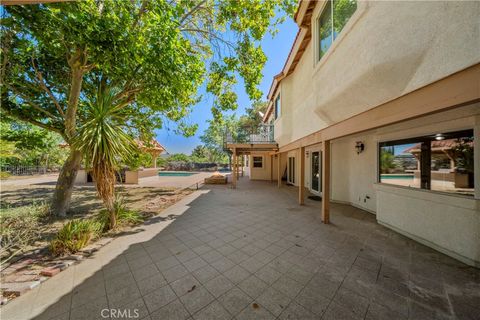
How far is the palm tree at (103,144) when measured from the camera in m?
4.02

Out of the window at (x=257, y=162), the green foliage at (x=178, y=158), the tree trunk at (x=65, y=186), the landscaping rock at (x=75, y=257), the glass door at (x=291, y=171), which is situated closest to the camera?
the landscaping rock at (x=75, y=257)

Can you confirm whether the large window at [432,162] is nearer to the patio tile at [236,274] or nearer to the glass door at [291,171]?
the patio tile at [236,274]

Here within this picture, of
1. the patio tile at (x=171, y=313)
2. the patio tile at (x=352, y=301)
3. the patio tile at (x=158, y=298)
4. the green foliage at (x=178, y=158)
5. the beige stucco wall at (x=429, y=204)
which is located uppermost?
the green foliage at (x=178, y=158)

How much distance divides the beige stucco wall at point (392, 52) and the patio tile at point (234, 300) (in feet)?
12.6

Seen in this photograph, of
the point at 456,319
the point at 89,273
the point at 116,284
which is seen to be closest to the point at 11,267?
the point at 89,273

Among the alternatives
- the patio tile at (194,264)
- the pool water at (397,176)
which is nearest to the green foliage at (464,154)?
the pool water at (397,176)

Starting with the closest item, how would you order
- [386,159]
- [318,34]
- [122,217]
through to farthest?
[318,34] < [386,159] < [122,217]

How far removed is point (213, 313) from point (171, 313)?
0.54 meters

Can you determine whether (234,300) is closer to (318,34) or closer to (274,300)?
(274,300)

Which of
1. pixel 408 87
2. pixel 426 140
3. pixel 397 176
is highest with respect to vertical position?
pixel 408 87

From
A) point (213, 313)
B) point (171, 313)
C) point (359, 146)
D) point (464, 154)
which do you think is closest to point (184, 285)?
point (171, 313)

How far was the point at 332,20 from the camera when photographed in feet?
14.0

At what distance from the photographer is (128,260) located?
333cm

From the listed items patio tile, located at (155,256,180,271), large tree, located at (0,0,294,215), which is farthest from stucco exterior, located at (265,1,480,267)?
patio tile, located at (155,256,180,271)
